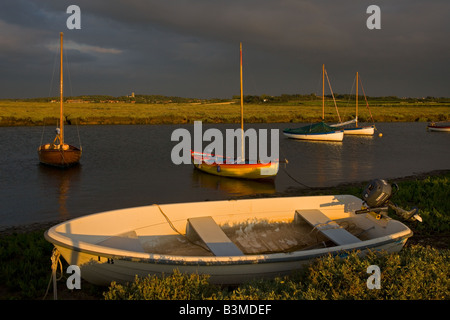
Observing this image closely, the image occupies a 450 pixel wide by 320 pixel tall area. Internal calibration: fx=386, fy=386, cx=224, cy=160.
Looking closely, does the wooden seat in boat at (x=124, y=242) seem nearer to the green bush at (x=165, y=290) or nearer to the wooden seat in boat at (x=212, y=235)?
the wooden seat in boat at (x=212, y=235)

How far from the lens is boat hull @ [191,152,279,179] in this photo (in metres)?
20.5

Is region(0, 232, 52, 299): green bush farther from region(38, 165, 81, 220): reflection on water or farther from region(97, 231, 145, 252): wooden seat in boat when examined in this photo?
region(38, 165, 81, 220): reflection on water

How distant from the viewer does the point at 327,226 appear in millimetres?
9141

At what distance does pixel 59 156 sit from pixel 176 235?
1802 centimetres

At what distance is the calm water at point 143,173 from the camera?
17234mm

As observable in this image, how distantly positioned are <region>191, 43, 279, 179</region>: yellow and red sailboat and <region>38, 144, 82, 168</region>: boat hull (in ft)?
26.1

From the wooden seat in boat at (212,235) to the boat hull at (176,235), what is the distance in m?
0.27

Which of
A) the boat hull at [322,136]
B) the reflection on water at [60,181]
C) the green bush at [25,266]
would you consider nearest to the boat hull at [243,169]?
the reflection on water at [60,181]

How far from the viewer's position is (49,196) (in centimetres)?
1834

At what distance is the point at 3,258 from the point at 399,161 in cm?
2854

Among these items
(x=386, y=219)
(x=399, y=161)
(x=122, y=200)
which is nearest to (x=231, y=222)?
(x=386, y=219)

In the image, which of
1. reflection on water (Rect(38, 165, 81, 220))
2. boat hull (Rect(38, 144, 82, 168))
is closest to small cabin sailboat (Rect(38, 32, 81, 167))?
boat hull (Rect(38, 144, 82, 168))
